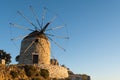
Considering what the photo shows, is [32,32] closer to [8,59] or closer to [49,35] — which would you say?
[49,35]

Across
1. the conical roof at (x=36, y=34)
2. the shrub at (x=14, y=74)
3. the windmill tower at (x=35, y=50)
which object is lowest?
the shrub at (x=14, y=74)

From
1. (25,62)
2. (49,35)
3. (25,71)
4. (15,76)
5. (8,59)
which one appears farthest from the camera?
(8,59)

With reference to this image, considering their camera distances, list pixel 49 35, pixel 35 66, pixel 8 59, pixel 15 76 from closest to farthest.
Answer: pixel 15 76 < pixel 35 66 < pixel 49 35 < pixel 8 59

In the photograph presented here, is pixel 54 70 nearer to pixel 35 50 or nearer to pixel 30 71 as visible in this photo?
pixel 35 50

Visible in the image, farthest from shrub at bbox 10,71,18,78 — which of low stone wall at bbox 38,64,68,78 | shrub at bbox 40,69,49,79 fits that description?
low stone wall at bbox 38,64,68,78

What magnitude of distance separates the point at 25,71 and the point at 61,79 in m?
7.55

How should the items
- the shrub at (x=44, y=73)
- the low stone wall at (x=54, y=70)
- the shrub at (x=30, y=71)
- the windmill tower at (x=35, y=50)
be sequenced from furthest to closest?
the windmill tower at (x=35, y=50), the low stone wall at (x=54, y=70), the shrub at (x=44, y=73), the shrub at (x=30, y=71)

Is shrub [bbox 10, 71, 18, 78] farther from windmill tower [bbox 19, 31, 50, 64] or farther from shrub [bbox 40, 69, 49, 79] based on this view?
windmill tower [bbox 19, 31, 50, 64]

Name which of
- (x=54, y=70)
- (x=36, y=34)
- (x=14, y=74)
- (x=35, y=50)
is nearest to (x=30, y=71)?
(x=14, y=74)

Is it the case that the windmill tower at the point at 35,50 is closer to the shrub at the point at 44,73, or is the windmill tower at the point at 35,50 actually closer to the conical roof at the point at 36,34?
the conical roof at the point at 36,34

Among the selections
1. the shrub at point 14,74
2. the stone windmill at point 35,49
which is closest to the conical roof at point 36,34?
the stone windmill at point 35,49

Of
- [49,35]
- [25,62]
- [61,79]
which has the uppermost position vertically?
[49,35]

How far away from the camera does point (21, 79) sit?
39062 millimetres

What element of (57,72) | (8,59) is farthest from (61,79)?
(8,59)
